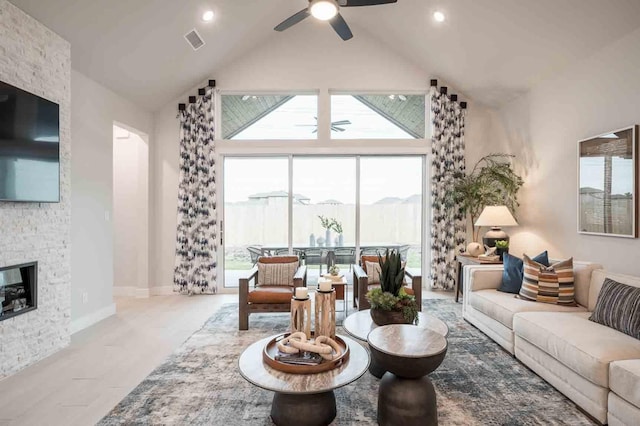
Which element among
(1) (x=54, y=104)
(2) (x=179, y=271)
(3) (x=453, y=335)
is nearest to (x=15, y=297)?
(1) (x=54, y=104)

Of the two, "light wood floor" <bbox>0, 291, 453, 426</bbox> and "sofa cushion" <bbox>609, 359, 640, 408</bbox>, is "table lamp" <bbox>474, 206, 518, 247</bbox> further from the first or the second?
"light wood floor" <bbox>0, 291, 453, 426</bbox>

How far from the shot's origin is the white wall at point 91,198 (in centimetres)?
412

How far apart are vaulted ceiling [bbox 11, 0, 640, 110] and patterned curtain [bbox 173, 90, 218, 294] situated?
62 centimetres

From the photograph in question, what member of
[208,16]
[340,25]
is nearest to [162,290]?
[208,16]

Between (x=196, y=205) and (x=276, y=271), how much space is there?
206 centimetres

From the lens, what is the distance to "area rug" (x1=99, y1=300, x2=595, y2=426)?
2.33m

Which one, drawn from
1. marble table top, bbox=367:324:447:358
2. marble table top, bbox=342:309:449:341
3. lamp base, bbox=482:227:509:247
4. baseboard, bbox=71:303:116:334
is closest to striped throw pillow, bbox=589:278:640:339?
marble table top, bbox=342:309:449:341

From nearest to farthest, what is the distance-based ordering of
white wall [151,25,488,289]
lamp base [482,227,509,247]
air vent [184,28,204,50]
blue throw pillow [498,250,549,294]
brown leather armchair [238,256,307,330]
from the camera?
blue throw pillow [498,250,549,294] → brown leather armchair [238,256,307,330] → air vent [184,28,204,50] → lamp base [482,227,509,247] → white wall [151,25,488,289]

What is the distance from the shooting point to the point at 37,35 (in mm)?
3293

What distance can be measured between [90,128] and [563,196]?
221 inches

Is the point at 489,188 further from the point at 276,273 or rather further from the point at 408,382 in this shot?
the point at 408,382

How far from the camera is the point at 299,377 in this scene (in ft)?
6.82

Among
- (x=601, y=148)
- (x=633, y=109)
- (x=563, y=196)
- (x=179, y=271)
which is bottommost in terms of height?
(x=179, y=271)

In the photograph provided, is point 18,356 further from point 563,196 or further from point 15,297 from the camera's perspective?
point 563,196
